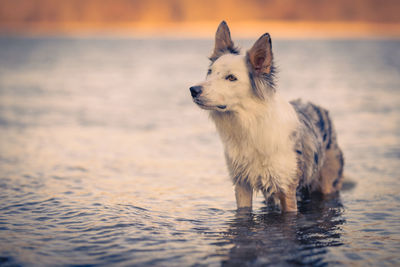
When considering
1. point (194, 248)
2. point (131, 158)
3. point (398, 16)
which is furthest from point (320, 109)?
point (398, 16)

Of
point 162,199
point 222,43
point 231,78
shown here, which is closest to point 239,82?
point 231,78

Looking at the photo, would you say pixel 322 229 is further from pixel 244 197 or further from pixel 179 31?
pixel 179 31

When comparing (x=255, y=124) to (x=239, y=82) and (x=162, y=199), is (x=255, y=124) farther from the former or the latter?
(x=162, y=199)

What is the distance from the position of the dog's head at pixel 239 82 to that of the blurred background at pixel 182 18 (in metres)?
104

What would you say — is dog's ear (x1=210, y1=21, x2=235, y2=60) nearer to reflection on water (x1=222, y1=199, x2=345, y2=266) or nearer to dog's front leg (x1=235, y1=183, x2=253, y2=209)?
dog's front leg (x1=235, y1=183, x2=253, y2=209)

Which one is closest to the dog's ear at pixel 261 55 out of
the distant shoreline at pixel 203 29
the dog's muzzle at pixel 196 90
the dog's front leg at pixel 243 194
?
the dog's muzzle at pixel 196 90

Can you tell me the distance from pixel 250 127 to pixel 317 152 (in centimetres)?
144

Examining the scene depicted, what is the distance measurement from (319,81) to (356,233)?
20.3 m

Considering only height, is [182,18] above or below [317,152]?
above

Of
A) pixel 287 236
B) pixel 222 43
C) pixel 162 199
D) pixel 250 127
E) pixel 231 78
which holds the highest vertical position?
pixel 222 43

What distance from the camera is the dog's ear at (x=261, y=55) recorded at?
536 cm

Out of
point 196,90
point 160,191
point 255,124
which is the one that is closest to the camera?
point 196,90

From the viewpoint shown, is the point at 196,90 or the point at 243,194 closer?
the point at 196,90

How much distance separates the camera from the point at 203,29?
431ft
